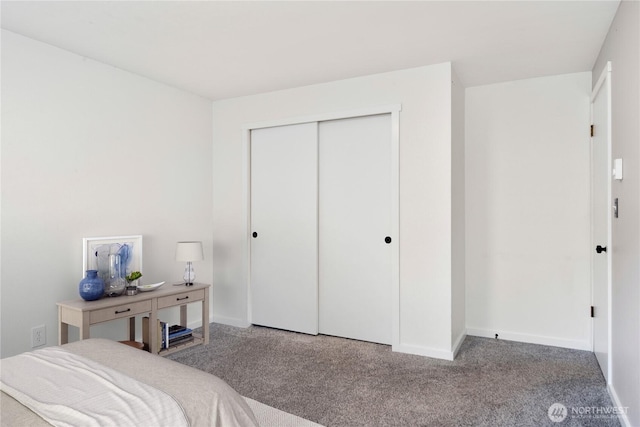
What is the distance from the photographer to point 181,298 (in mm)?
3148

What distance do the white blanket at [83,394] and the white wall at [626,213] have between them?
6.80 ft

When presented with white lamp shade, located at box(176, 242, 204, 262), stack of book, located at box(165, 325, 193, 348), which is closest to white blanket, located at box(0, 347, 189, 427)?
stack of book, located at box(165, 325, 193, 348)

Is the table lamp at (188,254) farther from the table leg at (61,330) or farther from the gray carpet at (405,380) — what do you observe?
the table leg at (61,330)

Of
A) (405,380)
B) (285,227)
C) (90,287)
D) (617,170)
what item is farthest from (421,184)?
(90,287)

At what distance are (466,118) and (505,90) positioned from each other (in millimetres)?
400

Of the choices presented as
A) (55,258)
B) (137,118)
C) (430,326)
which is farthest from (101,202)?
(430,326)

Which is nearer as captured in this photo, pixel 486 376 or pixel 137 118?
pixel 486 376

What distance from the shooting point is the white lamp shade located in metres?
3.27

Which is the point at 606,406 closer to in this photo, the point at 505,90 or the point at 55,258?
the point at 505,90

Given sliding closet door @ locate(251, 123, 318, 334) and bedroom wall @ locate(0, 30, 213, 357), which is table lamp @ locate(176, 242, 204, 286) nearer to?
bedroom wall @ locate(0, 30, 213, 357)

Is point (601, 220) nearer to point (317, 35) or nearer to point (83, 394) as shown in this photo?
point (317, 35)

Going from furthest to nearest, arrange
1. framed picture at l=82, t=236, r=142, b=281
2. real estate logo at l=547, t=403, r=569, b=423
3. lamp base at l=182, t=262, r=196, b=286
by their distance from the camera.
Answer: lamp base at l=182, t=262, r=196, b=286
framed picture at l=82, t=236, r=142, b=281
real estate logo at l=547, t=403, r=569, b=423

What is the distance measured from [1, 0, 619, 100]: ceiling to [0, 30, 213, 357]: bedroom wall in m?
0.23

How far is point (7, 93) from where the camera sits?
245 cm
